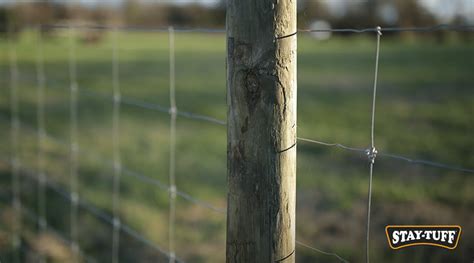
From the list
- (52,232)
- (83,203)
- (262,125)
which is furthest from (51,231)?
(262,125)

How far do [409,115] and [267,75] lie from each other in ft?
22.8

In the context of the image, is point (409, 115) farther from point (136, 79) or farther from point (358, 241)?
point (136, 79)

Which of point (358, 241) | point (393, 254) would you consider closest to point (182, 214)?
point (358, 241)

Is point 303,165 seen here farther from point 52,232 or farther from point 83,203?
point 52,232

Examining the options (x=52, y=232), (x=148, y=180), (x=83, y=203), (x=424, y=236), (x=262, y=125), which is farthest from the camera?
(x=83, y=203)

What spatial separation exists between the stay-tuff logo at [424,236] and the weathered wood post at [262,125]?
10.3 inches

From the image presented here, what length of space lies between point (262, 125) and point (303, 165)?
3859 millimetres

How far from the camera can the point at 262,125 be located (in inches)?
49.2

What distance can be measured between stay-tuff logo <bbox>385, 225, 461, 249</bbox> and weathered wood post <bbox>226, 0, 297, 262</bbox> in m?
0.26

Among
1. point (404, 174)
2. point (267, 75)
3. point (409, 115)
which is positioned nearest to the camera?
point (267, 75)

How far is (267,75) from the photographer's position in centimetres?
124

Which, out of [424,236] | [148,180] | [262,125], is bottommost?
[148,180]

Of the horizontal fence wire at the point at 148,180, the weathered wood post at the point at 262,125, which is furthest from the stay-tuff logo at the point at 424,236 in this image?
the horizontal fence wire at the point at 148,180

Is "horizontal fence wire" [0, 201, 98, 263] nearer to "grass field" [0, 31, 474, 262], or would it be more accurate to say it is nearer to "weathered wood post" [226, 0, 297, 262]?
"grass field" [0, 31, 474, 262]
